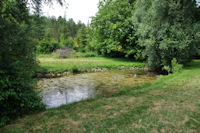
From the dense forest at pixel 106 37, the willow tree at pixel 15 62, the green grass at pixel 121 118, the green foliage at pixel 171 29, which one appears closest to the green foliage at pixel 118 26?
the dense forest at pixel 106 37

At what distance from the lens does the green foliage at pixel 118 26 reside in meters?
21.2

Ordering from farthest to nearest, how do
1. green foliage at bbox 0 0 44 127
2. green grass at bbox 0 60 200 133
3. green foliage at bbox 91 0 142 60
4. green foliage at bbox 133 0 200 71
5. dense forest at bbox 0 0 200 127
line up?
1. green foliage at bbox 91 0 142 60
2. green foliage at bbox 133 0 200 71
3. dense forest at bbox 0 0 200 127
4. green foliage at bbox 0 0 44 127
5. green grass at bbox 0 60 200 133

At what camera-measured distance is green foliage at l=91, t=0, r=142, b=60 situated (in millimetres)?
21234

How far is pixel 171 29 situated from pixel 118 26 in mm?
9326

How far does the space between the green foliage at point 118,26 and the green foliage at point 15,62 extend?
17.3 metres

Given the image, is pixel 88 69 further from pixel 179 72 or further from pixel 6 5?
pixel 6 5

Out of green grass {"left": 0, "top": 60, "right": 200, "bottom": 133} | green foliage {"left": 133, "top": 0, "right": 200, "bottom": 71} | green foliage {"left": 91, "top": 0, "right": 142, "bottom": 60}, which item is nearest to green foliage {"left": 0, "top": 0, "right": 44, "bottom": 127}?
green grass {"left": 0, "top": 60, "right": 200, "bottom": 133}

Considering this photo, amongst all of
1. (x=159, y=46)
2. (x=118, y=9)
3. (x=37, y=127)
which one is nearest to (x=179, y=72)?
(x=159, y=46)

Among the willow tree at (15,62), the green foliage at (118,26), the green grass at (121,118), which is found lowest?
the green grass at (121,118)

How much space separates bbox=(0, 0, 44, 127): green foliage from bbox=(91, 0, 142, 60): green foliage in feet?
56.6

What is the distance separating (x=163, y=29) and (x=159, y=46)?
5.57ft

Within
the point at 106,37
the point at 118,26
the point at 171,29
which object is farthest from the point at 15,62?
the point at 106,37

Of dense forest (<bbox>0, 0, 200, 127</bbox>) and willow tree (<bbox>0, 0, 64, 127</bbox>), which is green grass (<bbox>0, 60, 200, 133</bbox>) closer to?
willow tree (<bbox>0, 0, 64, 127</bbox>)

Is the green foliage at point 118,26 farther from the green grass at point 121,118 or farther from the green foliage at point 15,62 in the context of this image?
the green foliage at point 15,62
